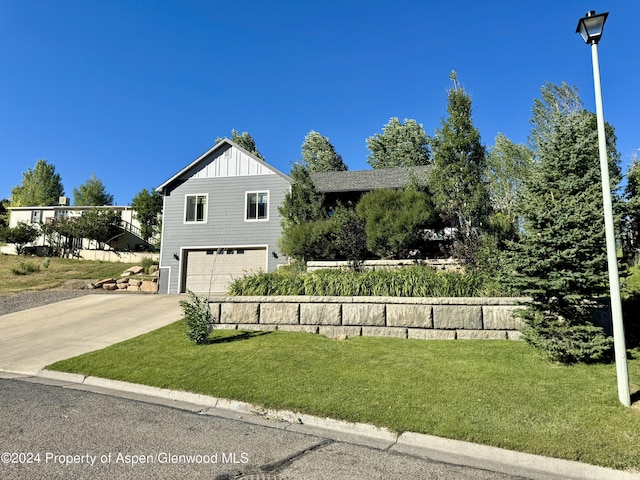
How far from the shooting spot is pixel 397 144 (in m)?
41.2

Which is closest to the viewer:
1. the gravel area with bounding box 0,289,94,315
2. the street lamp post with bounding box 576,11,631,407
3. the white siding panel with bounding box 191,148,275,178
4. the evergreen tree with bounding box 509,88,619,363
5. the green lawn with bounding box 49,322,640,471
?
the green lawn with bounding box 49,322,640,471

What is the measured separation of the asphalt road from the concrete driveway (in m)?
3.73

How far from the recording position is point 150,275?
949 inches

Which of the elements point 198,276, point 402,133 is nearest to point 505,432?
point 198,276

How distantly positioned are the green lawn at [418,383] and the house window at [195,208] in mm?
12301

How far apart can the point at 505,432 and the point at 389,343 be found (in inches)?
154

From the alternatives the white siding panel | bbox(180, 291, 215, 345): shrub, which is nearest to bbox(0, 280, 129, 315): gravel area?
the white siding panel

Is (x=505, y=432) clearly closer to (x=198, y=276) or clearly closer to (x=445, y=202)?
(x=445, y=202)

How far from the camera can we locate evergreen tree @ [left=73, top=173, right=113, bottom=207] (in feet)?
185

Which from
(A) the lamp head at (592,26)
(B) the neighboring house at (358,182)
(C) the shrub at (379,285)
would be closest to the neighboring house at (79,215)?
(B) the neighboring house at (358,182)

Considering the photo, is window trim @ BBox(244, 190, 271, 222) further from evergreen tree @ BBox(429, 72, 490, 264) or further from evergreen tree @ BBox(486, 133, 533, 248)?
evergreen tree @ BBox(486, 133, 533, 248)

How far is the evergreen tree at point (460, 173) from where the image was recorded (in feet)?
41.6

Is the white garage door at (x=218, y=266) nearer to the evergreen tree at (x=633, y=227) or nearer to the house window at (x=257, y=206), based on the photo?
the house window at (x=257, y=206)

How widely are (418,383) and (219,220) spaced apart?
641 inches
